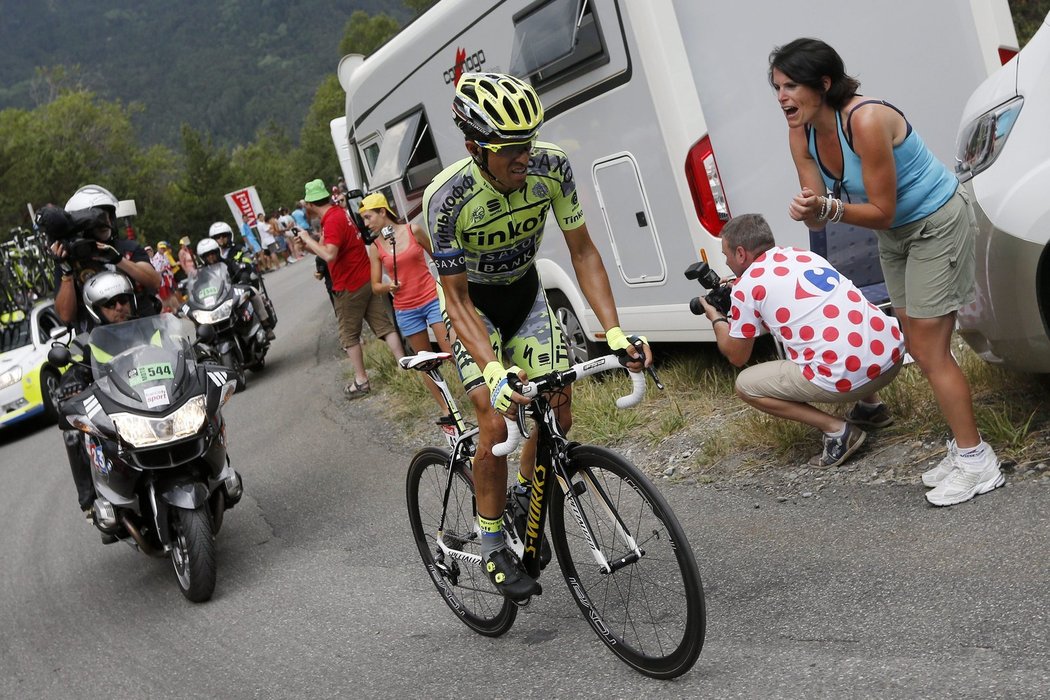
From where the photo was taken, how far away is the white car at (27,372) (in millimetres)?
15641

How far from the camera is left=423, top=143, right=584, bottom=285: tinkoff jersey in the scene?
4391mm

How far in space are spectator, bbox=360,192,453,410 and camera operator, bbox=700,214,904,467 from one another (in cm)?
442

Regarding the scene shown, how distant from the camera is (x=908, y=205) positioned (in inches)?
195

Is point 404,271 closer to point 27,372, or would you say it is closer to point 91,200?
point 91,200

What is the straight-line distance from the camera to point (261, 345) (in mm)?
15523

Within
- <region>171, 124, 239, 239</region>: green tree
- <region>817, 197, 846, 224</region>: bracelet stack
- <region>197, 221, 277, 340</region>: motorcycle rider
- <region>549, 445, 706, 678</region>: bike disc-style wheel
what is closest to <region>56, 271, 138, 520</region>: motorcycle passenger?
<region>549, 445, 706, 678</region>: bike disc-style wheel

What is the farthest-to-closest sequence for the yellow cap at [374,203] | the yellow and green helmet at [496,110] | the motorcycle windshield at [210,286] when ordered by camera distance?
1. the motorcycle windshield at [210,286]
2. the yellow cap at [374,203]
3. the yellow and green helmet at [496,110]

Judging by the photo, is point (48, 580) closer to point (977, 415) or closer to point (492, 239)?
point (492, 239)

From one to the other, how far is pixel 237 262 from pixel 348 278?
4.48 meters

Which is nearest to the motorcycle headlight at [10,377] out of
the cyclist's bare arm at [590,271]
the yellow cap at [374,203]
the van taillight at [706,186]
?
the yellow cap at [374,203]

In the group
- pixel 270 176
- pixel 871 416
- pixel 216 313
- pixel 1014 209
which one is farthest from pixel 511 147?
pixel 270 176

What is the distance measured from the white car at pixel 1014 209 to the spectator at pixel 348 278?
7.79 meters

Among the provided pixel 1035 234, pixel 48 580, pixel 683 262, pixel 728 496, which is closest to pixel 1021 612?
pixel 1035 234

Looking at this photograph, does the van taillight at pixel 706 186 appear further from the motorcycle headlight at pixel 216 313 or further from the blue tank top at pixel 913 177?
the motorcycle headlight at pixel 216 313
